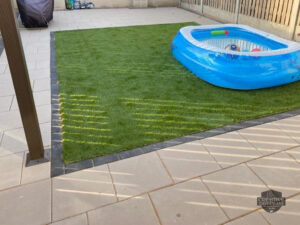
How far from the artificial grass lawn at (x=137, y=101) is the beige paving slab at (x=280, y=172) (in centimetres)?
84

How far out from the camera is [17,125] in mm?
3623

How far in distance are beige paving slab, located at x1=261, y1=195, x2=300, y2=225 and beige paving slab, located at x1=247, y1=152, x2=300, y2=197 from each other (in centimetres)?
13

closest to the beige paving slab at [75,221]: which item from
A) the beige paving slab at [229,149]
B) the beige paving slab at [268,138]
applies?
the beige paving slab at [229,149]

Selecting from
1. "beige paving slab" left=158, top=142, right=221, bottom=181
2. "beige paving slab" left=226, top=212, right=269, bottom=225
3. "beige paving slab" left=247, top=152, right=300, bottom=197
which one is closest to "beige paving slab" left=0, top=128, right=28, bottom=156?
"beige paving slab" left=158, top=142, right=221, bottom=181

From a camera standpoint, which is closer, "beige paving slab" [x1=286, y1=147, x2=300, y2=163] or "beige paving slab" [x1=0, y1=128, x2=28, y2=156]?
"beige paving slab" [x1=286, y1=147, x2=300, y2=163]

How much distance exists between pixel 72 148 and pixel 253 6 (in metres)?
7.40

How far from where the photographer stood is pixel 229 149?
3178 mm

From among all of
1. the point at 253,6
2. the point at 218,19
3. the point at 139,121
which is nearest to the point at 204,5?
the point at 218,19

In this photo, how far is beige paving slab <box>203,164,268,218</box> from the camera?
243 cm

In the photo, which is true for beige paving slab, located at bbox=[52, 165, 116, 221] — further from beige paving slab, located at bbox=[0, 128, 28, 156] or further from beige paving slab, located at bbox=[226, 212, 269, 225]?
beige paving slab, located at bbox=[226, 212, 269, 225]

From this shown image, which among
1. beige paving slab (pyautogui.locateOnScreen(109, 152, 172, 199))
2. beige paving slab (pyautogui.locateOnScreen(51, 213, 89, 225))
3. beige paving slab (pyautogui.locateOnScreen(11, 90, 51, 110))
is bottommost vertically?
beige paving slab (pyautogui.locateOnScreen(109, 152, 172, 199))

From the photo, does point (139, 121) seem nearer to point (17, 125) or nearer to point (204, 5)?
point (17, 125)

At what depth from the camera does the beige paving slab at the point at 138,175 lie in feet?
8.61

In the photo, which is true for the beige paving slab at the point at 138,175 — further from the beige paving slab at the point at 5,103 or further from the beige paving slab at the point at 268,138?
the beige paving slab at the point at 5,103
